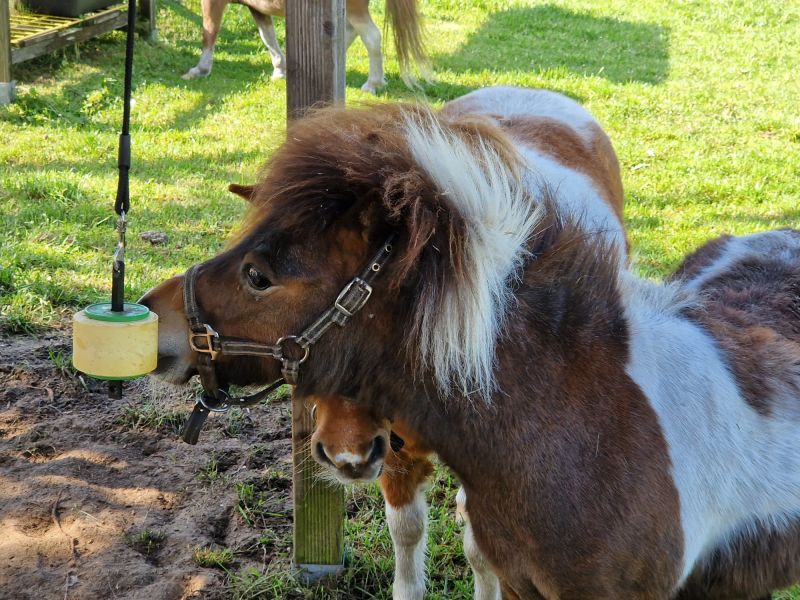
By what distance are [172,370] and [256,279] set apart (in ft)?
1.15

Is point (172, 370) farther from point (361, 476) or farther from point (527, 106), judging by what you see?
point (527, 106)

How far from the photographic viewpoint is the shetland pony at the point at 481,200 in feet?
7.22

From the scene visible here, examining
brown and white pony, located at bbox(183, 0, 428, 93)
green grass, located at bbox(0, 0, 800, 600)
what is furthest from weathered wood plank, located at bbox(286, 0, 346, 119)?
brown and white pony, located at bbox(183, 0, 428, 93)

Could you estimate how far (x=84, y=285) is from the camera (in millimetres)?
4934

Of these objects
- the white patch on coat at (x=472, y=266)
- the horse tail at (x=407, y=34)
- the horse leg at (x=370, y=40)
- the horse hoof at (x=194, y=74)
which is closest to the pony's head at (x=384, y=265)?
the white patch on coat at (x=472, y=266)

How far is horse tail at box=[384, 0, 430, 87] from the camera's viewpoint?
28.2ft

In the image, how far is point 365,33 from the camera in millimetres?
9453

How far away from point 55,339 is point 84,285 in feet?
1.87

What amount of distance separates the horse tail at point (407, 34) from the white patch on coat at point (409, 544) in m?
6.07

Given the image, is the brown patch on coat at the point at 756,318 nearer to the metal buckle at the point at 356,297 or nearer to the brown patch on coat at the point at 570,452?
the brown patch on coat at the point at 570,452

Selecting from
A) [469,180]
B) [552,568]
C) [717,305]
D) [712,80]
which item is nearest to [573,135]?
[717,305]

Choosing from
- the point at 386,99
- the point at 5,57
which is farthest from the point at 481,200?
the point at 5,57

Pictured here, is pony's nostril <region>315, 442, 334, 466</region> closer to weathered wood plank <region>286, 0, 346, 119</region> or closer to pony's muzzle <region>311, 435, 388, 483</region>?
pony's muzzle <region>311, 435, 388, 483</region>

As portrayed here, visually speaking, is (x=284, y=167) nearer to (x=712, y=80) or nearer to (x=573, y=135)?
(x=573, y=135)
